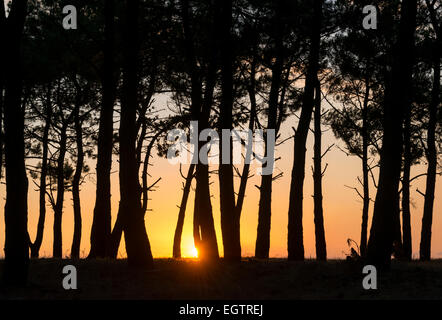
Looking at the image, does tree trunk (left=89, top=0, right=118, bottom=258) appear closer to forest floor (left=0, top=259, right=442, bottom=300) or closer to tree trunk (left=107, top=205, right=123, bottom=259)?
tree trunk (left=107, top=205, right=123, bottom=259)

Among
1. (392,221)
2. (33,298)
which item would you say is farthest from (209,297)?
(392,221)

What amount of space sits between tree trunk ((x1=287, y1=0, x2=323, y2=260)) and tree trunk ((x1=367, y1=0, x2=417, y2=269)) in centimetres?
425

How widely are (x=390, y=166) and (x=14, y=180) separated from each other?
8651 millimetres

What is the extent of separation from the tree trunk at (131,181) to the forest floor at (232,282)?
1.82 ft

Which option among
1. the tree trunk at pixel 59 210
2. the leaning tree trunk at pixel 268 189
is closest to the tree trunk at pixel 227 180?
the leaning tree trunk at pixel 268 189

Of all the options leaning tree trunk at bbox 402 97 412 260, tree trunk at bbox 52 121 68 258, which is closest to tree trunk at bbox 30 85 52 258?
tree trunk at bbox 52 121 68 258

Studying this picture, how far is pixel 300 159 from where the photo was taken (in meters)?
21.2

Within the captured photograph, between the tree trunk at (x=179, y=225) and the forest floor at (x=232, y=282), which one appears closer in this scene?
the forest floor at (x=232, y=282)

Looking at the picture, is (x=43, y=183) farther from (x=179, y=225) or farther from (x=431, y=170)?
(x=431, y=170)

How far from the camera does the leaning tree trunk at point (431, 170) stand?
26.8 metres

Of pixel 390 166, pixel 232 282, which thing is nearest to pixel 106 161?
pixel 232 282

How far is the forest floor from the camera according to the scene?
49.0 feet

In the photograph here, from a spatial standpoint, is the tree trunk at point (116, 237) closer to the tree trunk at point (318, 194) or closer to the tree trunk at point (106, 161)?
the tree trunk at point (106, 161)
